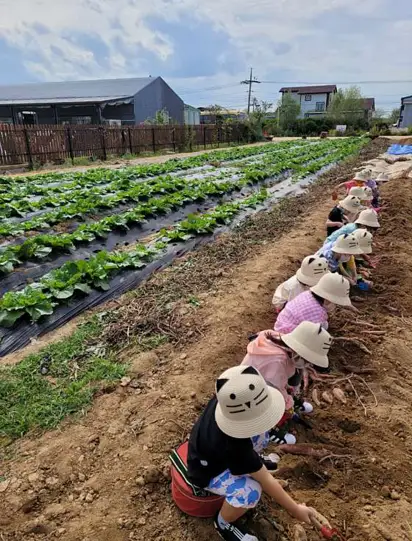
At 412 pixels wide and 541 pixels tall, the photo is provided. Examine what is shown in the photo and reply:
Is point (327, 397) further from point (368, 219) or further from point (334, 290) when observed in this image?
point (368, 219)

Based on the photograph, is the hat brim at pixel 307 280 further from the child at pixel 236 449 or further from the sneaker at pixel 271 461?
the child at pixel 236 449

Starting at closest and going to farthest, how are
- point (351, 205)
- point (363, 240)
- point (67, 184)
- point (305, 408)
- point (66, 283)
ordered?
point (305, 408) < point (363, 240) < point (66, 283) < point (351, 205) < point (67, 184)

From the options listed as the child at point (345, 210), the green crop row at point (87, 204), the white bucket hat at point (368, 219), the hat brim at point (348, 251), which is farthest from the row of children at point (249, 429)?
the green crop row at point (87, 204)

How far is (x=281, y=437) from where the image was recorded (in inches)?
118

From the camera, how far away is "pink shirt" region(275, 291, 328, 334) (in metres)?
3.39

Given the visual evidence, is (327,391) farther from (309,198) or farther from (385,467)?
(309,198)

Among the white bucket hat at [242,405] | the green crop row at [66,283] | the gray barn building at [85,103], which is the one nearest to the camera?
the white bucket hat at [242,405]

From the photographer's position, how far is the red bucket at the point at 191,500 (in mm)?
2379

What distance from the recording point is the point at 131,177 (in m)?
14.2

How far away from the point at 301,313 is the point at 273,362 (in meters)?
0.81

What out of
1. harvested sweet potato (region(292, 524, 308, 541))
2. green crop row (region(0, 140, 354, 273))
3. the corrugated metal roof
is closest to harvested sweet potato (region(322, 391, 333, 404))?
harvested sweet potato (region(292, 524, 308, 541))

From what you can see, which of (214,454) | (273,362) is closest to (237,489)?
(214,454)

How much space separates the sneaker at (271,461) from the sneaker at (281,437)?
103 mm

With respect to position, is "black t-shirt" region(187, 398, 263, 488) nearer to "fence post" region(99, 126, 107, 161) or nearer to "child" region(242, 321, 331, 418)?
"child" region(242, 321, 331, 418)
